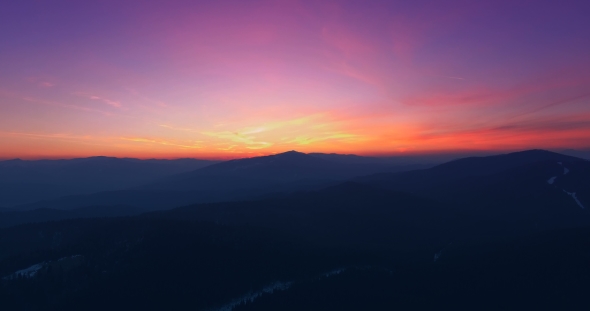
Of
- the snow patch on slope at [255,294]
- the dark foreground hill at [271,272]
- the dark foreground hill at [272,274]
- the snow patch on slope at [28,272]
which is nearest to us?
the dark foreground hill at [272,274]

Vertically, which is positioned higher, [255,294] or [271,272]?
[271,272]

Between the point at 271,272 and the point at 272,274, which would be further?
the point at 271,272

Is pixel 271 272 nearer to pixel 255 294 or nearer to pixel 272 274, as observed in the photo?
pixel 272 274

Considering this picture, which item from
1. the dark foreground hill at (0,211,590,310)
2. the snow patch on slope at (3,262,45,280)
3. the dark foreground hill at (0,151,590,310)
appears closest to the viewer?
the dark foreground hill at (0,211,590,310)

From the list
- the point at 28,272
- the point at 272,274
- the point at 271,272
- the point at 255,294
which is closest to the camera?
the point at 255,294

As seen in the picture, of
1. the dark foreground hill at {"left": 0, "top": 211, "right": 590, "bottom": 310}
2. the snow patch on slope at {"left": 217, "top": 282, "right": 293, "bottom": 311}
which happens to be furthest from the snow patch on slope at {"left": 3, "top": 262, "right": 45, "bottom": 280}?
the snow patch on slope at {"left": 217, "top": 282, "right": 293, "bottom": 311}

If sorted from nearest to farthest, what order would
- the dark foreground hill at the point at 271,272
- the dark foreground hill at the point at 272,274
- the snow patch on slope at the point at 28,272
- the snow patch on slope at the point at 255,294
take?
the dark foreground hill at the point at 272,274, the dark foreground hill at the point at 271,272, the snow patch on slope at the point at 255,294, the snow patch on slope at the point at 28,272

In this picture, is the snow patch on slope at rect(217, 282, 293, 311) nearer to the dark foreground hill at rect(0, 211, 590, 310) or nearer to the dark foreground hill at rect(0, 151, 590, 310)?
the dark foreground hill at rect(0, 211, 590, 310)

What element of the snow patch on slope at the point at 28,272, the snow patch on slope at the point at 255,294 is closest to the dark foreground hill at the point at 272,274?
the snow patch on slope at the point at 255,294

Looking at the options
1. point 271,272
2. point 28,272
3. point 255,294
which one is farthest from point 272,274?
point 28,272

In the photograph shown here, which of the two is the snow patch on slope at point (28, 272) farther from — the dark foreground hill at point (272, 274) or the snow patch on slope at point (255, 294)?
the snow patch on slope at point (255, 294)

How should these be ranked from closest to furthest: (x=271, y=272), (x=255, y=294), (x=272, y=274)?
(x=255, y=294)
(x=272, y=274)
(x=271, y=272)
